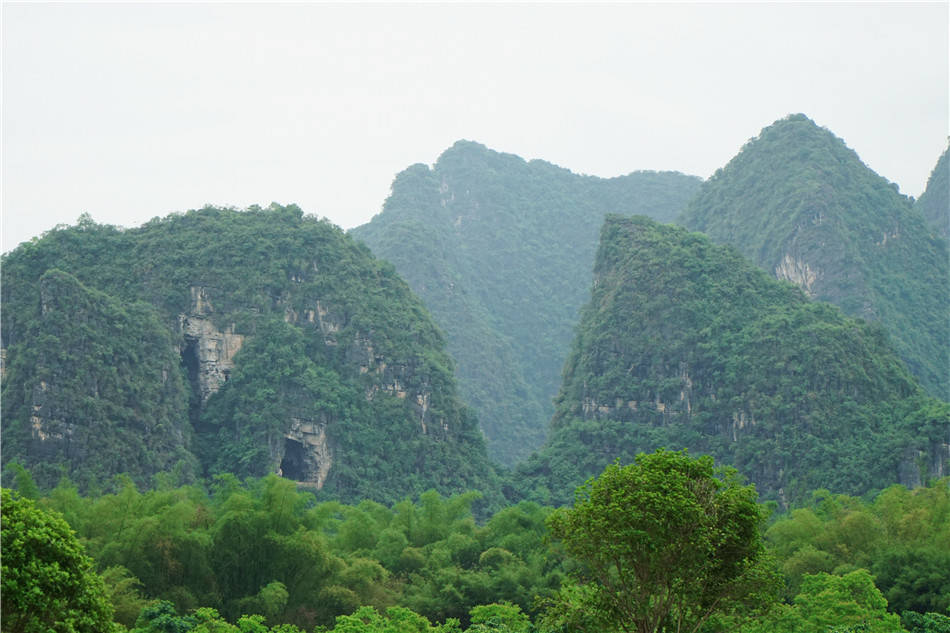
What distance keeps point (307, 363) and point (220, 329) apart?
15.8 ft

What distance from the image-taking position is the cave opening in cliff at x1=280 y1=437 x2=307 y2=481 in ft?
176

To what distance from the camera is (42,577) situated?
1181cm

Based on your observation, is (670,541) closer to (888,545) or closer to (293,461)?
(888,545)

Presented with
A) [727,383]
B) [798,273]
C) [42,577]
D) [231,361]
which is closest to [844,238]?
[798,273]

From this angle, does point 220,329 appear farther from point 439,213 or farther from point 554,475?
point 439,213

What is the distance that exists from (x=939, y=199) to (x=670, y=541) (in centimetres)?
8600

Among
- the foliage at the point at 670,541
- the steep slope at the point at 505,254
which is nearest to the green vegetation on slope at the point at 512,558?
the foliage at the point at 670,541

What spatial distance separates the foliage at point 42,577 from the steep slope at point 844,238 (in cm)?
6166

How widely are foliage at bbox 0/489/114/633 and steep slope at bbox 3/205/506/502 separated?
113 feet

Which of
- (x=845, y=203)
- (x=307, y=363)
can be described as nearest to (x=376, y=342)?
(x=307, y=363)

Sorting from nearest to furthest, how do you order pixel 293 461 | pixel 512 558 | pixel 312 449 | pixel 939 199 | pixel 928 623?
pixel 928 623
pixel 512 558
pixel 312 449
pixel 293 461
pixel 939 199

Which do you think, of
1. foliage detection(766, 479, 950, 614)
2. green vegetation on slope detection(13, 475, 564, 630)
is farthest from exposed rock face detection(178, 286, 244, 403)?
foliage detection(766, 479, 950, 614)

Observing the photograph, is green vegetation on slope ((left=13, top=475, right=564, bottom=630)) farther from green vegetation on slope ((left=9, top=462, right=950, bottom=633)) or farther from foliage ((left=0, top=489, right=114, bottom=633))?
foliage ((left=0, top=489, right=114, bottom=633))

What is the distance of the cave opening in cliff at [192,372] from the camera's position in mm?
54844
